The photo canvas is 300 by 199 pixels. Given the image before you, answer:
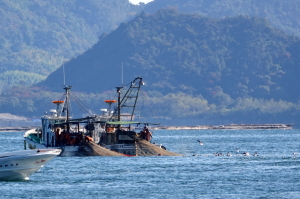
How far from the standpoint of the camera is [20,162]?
66.2 m

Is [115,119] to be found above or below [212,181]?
above

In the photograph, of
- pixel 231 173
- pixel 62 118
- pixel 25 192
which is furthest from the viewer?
pixel 62 118

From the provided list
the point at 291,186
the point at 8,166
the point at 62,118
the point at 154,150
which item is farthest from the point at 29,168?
the point at 62,118

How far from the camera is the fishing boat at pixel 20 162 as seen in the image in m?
65.9

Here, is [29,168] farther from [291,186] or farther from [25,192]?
[291,186]

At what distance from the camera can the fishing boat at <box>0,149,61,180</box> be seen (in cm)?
6594

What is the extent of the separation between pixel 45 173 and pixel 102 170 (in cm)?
539

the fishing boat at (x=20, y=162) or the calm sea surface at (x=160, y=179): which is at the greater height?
the fishing boat at (x=20, y=162)

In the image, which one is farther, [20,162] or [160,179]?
[160,179]

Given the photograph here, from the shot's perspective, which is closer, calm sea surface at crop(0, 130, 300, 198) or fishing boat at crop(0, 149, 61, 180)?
calm sea surface at crop(0, 130, 300, 198)

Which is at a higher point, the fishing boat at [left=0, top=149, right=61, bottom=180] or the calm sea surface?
the fishing boat at [left=0, top=149, right=61, bottom=180]

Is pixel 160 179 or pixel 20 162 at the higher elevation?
pixel 20 162

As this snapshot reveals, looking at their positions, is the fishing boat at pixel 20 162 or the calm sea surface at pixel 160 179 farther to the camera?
the fishing boat at pixel 20 162

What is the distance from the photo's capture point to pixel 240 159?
91812 mm
